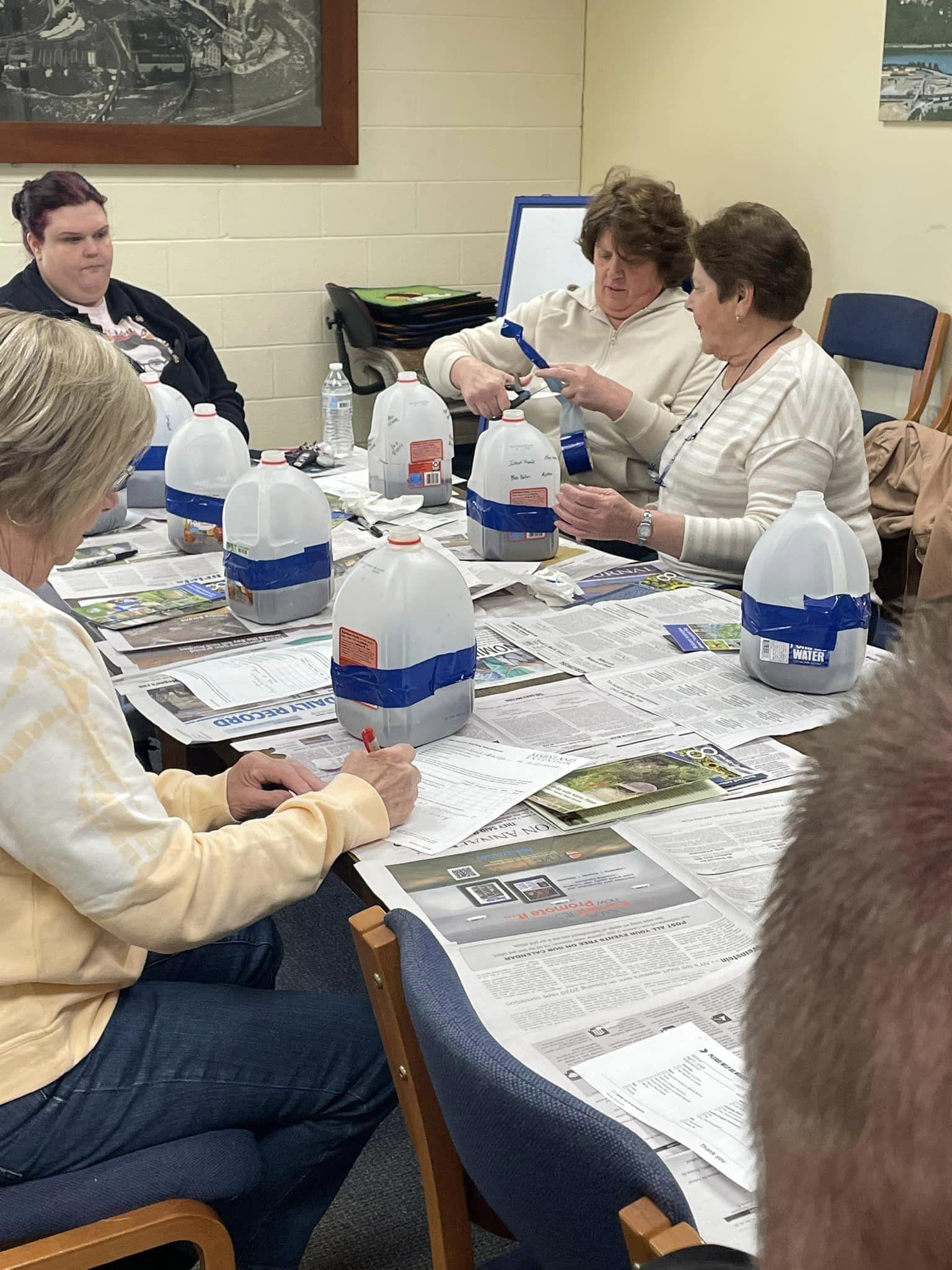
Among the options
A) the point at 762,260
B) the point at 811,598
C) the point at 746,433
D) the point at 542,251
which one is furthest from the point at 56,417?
the point at 542,251

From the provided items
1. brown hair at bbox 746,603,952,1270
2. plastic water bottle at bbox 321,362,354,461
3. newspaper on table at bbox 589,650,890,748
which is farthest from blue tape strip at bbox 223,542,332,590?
brown hair at bbox 746,603,952,1270

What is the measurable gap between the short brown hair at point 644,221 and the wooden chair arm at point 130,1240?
2329 mm

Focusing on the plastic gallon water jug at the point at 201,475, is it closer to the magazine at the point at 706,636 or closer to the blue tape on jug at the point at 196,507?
the blue tape on jug at the point at 196,507

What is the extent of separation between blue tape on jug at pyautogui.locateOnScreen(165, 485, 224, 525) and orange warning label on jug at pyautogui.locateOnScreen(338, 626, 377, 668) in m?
0.86

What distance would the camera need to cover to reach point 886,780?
297 mm

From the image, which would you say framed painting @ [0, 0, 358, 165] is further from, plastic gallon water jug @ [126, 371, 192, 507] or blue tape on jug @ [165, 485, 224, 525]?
blue tape on jug @ [165, 485, 224, 525]

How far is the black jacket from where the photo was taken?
3.13m

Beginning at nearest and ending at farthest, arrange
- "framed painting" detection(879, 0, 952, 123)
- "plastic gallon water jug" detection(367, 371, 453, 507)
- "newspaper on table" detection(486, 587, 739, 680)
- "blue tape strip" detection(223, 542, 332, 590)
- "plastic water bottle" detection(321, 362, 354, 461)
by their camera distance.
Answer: "newspaper on table" detection(486, 587, 739, 680), "blue tape strip" detection(223, 542, 332, 590), "plastic gallon water jug" detection(367, 371, 453, 507), "plastic water bottle" detection(321, 362, 354, 461), "framed painting" detection(879, 0, 952, 123)

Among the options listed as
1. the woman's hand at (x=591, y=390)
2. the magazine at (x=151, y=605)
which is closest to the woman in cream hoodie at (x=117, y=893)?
the magazine at (x=151, y=605)

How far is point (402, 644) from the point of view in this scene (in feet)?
4.99

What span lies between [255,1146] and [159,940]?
0.82ft

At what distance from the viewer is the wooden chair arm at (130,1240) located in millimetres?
1035

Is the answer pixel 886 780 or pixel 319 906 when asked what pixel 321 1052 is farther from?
pixel 319 906

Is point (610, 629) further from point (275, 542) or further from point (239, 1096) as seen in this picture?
point (239, 1096)
